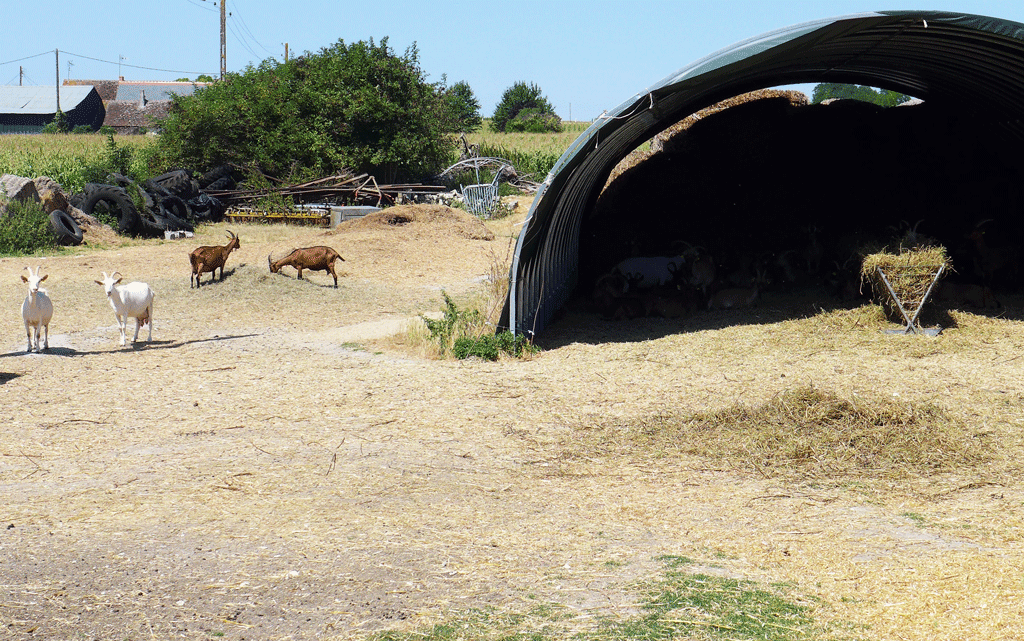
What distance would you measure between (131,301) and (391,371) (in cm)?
377

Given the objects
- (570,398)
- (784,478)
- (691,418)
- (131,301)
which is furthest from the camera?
(131,301)

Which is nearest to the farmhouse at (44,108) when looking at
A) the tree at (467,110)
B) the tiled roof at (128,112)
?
the tiled roof at (128,112)

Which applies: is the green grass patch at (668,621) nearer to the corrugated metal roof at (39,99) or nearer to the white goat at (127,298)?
the white goat at (127,298)

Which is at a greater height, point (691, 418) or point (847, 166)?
point (847, 166)

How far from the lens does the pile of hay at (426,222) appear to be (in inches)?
891

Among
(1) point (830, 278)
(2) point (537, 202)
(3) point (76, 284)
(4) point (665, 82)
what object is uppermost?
(4) point (665, 82)

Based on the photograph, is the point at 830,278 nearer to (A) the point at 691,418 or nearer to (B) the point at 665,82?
(B) the point at 665,82

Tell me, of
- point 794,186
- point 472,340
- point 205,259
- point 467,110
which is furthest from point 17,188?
point 467,110

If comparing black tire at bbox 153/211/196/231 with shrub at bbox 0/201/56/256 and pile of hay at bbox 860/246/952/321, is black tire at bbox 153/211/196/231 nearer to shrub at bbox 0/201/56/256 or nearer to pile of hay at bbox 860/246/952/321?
shrub at bbox 0/201/56/256

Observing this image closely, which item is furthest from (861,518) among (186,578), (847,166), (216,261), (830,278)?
(216,261)

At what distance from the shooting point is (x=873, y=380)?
31.0ft

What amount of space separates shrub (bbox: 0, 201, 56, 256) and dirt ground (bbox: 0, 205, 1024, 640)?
26.8 ft

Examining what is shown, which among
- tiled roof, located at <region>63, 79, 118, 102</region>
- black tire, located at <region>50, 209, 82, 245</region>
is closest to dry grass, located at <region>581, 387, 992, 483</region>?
black tire, located at <region>50, 209, 82, 245</region>

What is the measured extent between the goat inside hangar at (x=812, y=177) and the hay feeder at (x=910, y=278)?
6.74 ft
